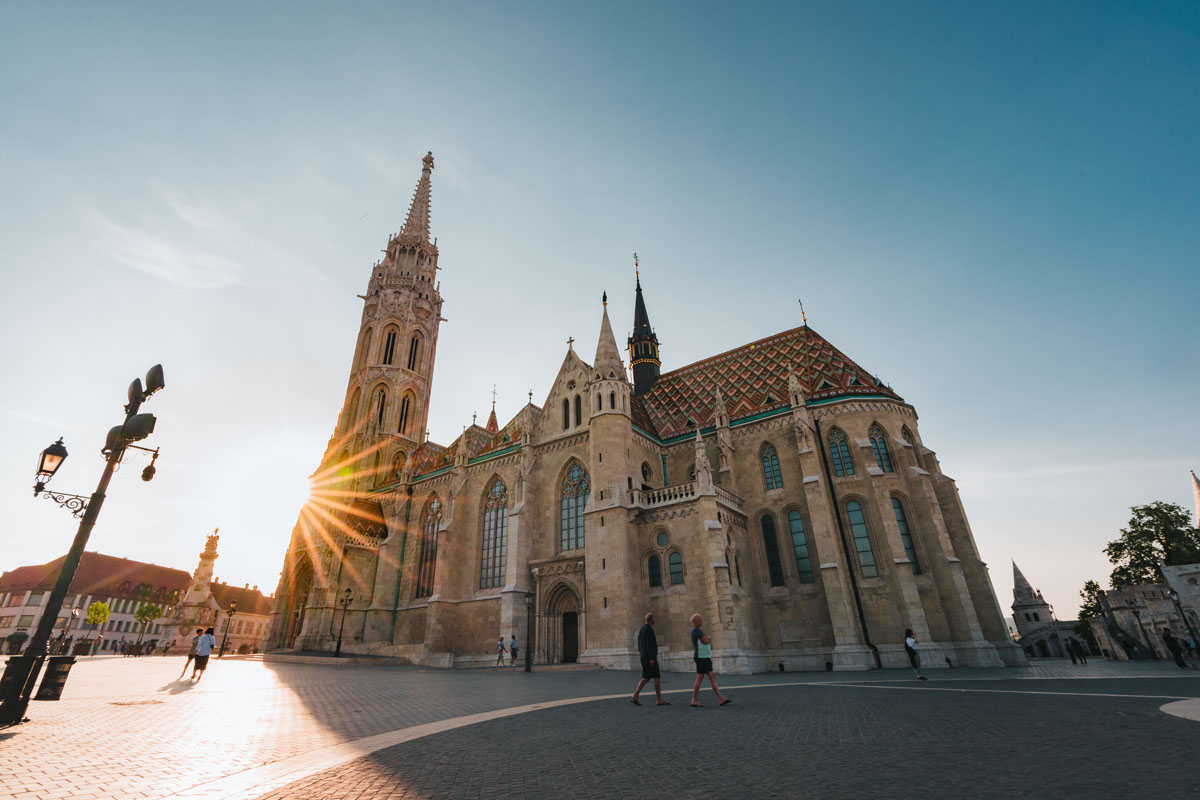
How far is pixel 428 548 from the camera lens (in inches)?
1409

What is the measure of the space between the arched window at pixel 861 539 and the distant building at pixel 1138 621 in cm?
1734

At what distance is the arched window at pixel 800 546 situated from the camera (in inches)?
1003

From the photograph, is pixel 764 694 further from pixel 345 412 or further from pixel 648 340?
pixel 345 412

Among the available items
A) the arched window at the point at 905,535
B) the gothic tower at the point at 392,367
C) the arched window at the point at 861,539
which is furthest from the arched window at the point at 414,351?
the arched window at the point at 905,535

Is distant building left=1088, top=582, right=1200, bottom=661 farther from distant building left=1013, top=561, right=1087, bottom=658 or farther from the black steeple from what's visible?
the black steeple

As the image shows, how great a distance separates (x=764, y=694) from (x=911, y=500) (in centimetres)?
1764

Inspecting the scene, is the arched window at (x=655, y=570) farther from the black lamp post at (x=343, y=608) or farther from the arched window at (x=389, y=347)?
the arched window at (x=389, y=347)

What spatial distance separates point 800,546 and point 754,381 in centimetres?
1127

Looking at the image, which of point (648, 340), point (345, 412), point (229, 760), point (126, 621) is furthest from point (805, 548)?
point (126, 621)

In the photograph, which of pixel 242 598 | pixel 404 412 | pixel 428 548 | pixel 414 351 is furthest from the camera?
pixel 242 598

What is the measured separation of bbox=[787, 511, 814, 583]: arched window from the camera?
25.5 metres

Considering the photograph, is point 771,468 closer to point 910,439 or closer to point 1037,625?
point 910,439

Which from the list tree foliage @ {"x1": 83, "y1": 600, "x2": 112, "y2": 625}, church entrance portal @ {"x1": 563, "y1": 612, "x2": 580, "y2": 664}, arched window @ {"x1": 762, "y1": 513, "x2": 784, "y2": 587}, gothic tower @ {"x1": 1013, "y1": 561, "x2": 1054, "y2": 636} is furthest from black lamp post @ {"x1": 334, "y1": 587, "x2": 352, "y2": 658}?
gothic tower @ {"x1": 1013, "y1": 561, "x2": 1054, "y2": 636}

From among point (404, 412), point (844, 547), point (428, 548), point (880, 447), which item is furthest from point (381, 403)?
point (880, 447)
